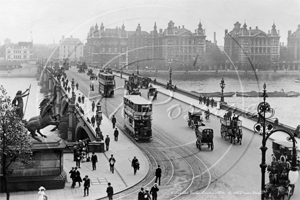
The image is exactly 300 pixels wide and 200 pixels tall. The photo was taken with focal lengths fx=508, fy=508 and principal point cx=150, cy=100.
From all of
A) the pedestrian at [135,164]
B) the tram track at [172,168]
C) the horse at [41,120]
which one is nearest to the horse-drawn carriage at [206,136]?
the tram track at [172,168]

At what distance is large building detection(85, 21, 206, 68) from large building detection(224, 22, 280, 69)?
10.5 metres

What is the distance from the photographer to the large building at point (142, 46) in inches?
5177

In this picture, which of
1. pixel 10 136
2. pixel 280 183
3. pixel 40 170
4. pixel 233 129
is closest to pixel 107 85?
pixel 233 129

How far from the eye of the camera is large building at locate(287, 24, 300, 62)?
149000 mm

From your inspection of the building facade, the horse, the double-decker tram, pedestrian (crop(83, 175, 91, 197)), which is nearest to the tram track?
the double-decker tram

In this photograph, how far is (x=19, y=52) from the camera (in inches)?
5512

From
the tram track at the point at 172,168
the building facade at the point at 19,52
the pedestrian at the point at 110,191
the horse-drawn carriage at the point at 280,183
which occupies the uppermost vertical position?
the building facade at the point at 19,52

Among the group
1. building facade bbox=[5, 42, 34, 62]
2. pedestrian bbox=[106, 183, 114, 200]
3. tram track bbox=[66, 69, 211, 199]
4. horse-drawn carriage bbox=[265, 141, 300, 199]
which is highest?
building facade bbox=[5, 42, 34, 62]

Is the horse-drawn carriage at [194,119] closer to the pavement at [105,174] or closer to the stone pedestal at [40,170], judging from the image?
the pavement at [105,174]

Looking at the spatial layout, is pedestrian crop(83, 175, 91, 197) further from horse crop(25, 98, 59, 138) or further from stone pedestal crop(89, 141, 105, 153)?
stone pedestal crop(89, 141, 105, 153)

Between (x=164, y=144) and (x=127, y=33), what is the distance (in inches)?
4347

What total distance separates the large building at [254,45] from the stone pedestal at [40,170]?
12456 centimetres

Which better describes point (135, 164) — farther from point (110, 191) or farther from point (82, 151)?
point (110, 191)

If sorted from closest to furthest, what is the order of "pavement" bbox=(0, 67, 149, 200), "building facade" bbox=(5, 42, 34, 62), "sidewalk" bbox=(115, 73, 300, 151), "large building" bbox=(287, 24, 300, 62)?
"pavement" bbox=(0, 67, 149, 200) < "sidewalk" bbox=(115, 73, 300, 151) < "building facade" bbox=(5, 42, 34, 62) < "large building" bbox=(287, 24, 300, 62)
